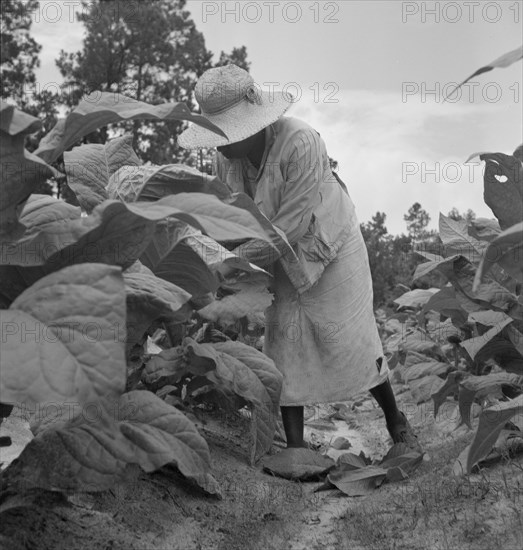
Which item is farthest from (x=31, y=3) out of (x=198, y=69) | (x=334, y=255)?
(x=334, y=255)

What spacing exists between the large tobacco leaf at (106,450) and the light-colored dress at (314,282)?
195 cm

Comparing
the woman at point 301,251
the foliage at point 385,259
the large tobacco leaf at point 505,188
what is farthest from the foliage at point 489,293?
the foliage at point 385,259

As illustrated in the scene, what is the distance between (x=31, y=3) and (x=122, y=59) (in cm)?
274

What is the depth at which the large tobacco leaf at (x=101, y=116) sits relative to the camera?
6.55ft

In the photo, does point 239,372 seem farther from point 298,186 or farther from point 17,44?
point 17,44

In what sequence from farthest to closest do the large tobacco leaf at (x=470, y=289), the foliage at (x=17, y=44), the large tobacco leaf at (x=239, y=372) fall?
the foliage at (x=17, y=44), the large tobacco leaf at (x=470, y=289), the large tobacco leaf at (x=239, y=372)

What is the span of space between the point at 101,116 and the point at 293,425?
99.1 inches

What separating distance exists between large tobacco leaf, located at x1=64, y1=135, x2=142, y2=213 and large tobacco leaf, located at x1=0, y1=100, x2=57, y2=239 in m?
0.67

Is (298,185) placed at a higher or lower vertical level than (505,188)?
lower

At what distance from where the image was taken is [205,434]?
389cm

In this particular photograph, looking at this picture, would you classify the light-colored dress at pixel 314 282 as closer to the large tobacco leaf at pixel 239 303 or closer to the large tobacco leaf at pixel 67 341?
the large tobacco leaf at pixel 239 303

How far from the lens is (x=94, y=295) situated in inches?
68.0

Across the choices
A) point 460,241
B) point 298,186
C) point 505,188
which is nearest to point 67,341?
point 505,188

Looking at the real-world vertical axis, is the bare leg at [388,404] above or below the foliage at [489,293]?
below
